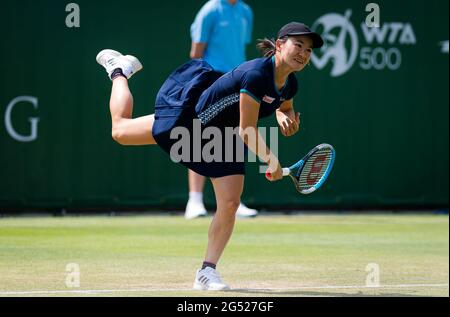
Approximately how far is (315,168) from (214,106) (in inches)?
29.8

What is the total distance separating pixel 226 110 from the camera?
627cm

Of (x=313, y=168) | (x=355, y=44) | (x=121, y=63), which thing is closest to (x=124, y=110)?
Answer: (x=121, y=63)

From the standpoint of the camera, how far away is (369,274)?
7.22 m

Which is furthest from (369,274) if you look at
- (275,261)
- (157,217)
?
(157,217)

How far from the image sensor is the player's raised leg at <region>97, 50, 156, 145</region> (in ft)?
21.7

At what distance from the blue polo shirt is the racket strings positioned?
4.04 metres

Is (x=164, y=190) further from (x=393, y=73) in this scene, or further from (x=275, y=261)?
(x=275, y=261)

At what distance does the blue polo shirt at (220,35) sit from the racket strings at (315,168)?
4.04 m

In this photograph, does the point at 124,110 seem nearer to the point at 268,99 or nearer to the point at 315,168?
the point at 268,99

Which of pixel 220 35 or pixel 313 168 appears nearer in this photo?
pixel 313 168

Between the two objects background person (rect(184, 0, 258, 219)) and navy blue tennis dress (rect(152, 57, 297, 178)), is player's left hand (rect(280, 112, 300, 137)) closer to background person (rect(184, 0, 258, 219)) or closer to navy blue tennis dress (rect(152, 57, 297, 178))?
navy blue tennis dress (rect(152, 57, 297, 178))

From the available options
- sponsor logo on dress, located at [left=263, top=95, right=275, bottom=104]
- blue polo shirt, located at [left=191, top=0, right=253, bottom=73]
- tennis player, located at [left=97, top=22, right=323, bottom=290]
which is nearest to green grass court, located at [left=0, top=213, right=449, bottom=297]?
tennis player, located at [left=97, top=22, right=323, bottom=290]

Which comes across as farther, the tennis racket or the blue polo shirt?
Result: the blue polo shirt
